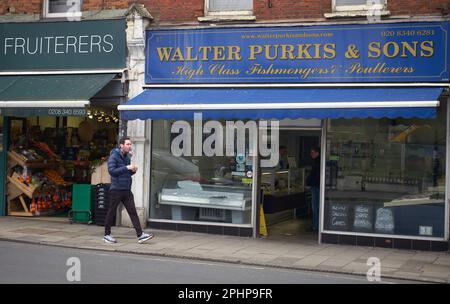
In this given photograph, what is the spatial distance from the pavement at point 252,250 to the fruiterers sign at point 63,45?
11.6 feet

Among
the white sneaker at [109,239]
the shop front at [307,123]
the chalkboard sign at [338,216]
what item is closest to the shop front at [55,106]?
the shop front at [307,123]

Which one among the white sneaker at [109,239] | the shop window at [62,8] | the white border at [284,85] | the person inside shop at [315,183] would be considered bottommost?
the white sneaker at [109,239]

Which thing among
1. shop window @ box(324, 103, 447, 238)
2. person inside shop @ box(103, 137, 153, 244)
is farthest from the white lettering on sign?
shop window @ box(324, 103, 447, 238)

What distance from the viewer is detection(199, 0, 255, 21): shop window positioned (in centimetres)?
1270

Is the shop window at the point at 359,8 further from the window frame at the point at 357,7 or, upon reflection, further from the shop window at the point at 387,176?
the shop window at the point at 387,176

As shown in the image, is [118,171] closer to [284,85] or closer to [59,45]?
[284,85]

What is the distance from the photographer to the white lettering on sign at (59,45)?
1349 centimetres

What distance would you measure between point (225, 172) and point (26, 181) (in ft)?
15.8

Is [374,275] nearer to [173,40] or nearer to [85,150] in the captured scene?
[173,40]

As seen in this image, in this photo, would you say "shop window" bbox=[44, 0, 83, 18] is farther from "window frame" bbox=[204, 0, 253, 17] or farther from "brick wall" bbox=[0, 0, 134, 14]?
"window frame" bbox=[204, 0, 253, 17]

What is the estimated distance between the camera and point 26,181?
14.4 metres

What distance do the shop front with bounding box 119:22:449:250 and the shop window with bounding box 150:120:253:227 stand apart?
22 mm

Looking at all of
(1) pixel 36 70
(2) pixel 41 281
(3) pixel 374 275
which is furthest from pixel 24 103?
(3) pixel 374 275

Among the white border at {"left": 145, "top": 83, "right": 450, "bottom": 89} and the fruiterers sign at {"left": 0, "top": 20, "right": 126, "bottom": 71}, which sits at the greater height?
the fruiterers sign at {"left": 0, "top": 20, "right": 126, "bottom": 71}
